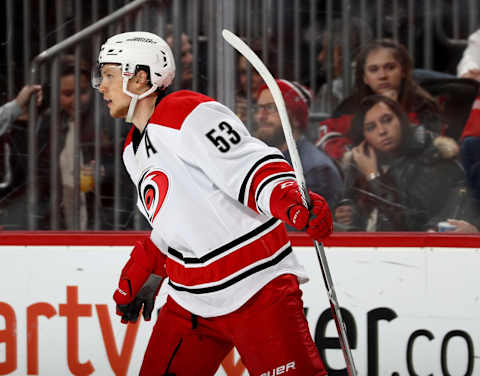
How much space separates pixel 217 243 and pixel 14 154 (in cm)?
182

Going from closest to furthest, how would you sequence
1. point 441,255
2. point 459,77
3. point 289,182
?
point 289,182 → point 441,255 → point 459,77

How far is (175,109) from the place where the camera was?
2.29 m

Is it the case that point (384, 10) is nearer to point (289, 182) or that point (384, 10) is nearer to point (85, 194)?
point (85, 194)

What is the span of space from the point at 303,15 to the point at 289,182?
1.77 metres

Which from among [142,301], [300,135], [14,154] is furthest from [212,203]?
[14,154]

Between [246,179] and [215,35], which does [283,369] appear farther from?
[215,35]

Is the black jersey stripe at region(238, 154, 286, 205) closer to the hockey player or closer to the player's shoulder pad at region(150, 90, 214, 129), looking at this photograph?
the hockey player

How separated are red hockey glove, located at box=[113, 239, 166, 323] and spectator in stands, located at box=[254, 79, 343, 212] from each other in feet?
4.14

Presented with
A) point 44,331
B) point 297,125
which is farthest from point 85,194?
point 297,125

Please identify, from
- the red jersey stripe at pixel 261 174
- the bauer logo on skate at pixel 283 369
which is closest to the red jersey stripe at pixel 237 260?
the red jersey stripe at pixel 261 174

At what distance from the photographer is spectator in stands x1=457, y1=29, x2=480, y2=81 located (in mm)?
3693

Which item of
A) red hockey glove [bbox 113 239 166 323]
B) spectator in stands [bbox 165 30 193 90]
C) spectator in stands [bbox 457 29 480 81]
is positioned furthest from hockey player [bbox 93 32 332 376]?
spectator in stands [bbox 457 29 480 81]

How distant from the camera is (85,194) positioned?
384cm

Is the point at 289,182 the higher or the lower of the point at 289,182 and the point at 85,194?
the higher
